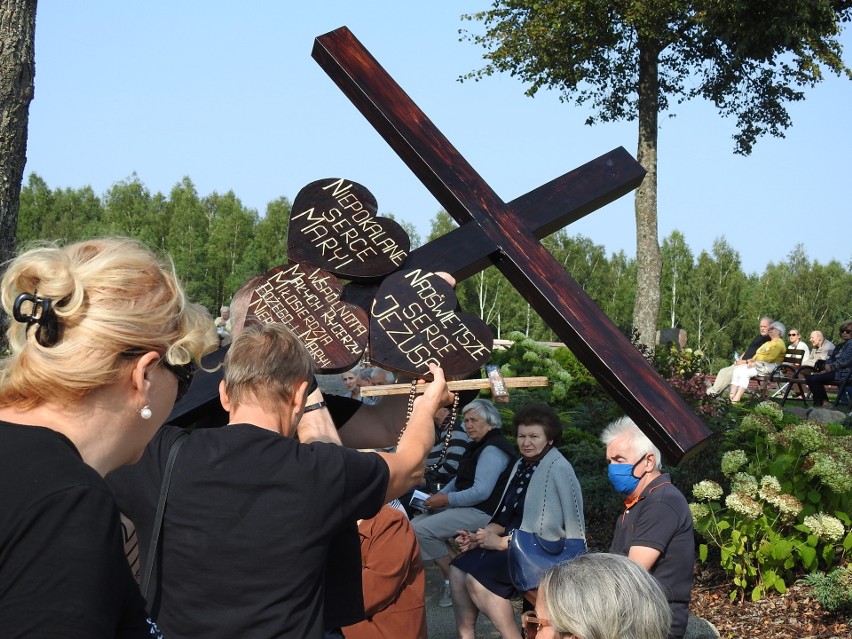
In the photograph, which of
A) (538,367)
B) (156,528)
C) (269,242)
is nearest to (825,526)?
(156,528)

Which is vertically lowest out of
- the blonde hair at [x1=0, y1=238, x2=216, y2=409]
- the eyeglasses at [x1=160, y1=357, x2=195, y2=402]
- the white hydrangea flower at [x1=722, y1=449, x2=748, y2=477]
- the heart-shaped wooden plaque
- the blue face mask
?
the white hydrangea flower at [x1=722, y1=449, x2=748, y2=477]

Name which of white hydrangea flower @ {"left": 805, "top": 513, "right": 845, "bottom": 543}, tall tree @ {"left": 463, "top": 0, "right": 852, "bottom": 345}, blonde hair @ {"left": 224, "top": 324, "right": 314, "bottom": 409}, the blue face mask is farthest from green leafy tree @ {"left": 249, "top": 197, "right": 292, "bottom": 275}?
blonde hair @ {"left": 224, "top": 324, "right": 314, "bottom": 409}

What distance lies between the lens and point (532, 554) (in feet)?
14.1

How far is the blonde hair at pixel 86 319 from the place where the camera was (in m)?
1.45

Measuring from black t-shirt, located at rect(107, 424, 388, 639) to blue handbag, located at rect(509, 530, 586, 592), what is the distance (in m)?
2.21

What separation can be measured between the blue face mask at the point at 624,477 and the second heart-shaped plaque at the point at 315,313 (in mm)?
1338

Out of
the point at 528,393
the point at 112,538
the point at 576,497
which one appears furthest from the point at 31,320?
the point at 528,393

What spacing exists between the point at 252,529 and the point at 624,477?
2.08 m

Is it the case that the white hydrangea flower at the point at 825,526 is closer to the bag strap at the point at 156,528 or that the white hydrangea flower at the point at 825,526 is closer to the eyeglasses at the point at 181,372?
the bag strap at the point at 156,528

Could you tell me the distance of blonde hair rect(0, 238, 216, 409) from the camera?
145cm

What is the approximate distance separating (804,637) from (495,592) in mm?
1750

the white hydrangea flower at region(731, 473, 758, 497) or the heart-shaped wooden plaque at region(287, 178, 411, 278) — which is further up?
the heart-shaped wooden plaque at region(287, 178, 411, 278)

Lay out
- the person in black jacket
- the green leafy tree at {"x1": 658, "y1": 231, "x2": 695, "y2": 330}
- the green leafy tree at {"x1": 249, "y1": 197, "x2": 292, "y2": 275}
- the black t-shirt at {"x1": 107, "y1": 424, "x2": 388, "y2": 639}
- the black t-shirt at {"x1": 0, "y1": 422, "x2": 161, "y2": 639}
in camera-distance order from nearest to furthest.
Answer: the black t-shirt at {"x1": 0, "y1": 422, "x2": 161, "y2": 639} → the black t-shirt at {"x1": 107, "y1": 424, "x2": 388, "y2": 639} → the person in black jacket → the green leafy tree at {"x1": 249, "y1": 197, "x2": 292, "y2": 275} → the green leafy tree at {"x1": 658, "y1": 231, "x2": 695, "y2": 330}

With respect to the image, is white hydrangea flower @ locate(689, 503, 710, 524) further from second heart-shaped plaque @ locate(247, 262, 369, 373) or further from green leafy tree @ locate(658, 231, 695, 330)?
green leafy tree @ locate(658, 231, 695, 330)
